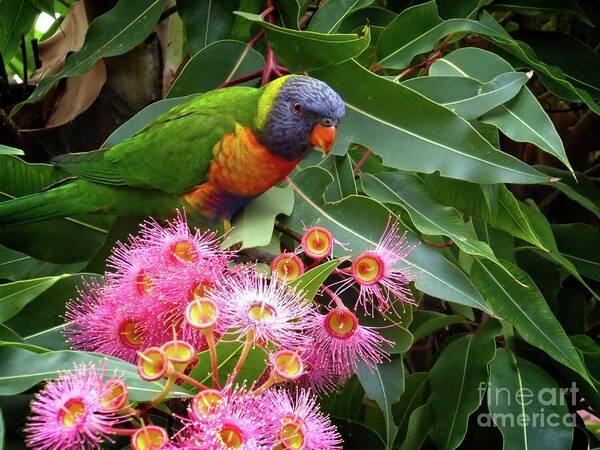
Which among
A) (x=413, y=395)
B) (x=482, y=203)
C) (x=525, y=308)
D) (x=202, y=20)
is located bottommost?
(x=413, y=395)

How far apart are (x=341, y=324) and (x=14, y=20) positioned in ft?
4.13

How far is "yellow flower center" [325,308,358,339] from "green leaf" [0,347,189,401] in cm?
27

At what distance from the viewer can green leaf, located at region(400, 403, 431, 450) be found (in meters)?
1.61

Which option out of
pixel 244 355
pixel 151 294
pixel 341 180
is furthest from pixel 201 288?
pixel 341 180

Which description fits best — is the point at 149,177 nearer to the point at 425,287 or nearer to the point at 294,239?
the point at 294,239

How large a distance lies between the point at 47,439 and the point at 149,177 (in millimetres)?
801

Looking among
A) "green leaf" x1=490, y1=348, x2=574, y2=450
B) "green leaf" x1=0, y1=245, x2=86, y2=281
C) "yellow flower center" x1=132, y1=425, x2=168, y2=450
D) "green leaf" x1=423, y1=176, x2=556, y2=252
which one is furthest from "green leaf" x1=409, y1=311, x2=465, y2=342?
"yellow flower center" x1=132, y1=425, x2=168, y2=450

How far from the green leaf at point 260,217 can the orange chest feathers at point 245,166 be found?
0.03 metres

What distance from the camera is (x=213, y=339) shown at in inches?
39.4

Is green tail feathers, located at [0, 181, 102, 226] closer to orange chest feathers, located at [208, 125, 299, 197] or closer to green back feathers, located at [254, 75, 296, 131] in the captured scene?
orange chest feathers, located at [208, 125, 299, 197]

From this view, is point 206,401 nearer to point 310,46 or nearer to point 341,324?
point 341,324

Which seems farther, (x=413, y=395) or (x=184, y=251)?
(x=413, y=395)

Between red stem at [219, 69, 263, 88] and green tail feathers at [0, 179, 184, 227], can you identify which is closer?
green tail feathers at [0, 179, 184, 227]

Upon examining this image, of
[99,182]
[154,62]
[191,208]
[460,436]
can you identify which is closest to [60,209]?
[99,182]
